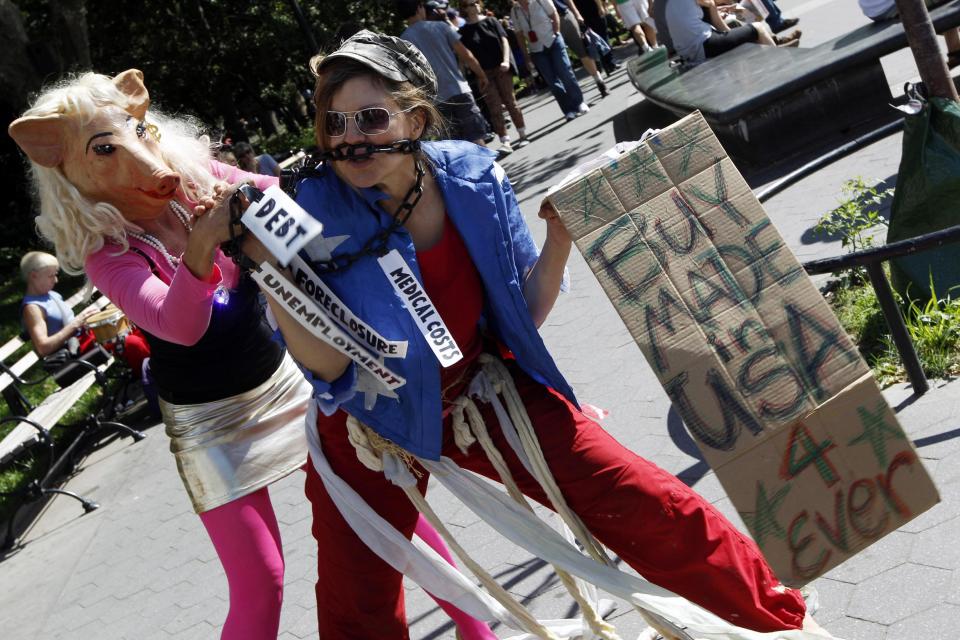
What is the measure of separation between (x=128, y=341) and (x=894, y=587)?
7832mm

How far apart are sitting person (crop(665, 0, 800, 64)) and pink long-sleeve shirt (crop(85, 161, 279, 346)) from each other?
8.92 metres

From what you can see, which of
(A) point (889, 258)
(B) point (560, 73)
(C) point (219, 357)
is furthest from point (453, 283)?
(B) point (560, 73)

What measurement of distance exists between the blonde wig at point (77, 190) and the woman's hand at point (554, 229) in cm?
105

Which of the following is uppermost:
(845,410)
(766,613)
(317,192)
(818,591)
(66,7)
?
(66,7)

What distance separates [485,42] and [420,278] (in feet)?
39.1

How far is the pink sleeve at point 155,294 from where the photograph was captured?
8.45ft

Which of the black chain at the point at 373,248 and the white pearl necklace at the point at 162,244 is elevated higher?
the white pearl necklace at the point at 162,244

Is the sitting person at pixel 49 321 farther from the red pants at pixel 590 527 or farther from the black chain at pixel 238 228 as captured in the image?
the black chain at pixel 238 228

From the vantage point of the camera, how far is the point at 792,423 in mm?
2477

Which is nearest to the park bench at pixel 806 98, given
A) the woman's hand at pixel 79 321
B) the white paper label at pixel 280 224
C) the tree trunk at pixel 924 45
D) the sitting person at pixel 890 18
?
the sitting person at pixel 890 18

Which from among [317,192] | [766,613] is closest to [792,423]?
[766,613]

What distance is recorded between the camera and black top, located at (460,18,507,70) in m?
14.0

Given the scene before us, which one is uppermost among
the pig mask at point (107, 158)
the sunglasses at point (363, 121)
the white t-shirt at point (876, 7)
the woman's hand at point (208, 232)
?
the pig mask at point (107, 158)

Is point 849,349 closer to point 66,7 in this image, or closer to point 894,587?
point 894,587
